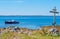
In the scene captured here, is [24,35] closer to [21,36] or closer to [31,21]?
[21,36]

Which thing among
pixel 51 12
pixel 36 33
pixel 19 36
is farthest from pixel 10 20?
pixel 51 12

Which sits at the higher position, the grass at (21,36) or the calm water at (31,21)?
the calm water at (31,21)

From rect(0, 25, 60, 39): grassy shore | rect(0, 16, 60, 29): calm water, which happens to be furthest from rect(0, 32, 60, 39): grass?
rect(0, 16, 60, 29): calm water

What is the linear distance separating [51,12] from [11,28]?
509mm

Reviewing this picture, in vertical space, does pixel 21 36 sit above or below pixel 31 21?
below

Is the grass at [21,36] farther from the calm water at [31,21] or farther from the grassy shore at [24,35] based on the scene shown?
the calm water at [31,21]

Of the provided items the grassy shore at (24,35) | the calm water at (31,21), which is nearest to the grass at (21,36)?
the grassy shore at (24,35)

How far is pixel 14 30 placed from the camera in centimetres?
200

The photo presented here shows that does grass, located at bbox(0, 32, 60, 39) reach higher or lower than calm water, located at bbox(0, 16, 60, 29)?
lower

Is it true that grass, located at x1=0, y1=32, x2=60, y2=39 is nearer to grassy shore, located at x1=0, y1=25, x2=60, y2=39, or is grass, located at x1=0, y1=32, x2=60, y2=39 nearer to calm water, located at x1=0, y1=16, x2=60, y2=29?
grassy shore, located at x1=0, y1=25, x2=60, y2=39

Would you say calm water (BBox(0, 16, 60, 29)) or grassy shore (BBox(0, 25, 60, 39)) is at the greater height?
calm water (BBox(0, 16, 60, 29))

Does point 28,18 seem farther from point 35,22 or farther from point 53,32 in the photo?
point 53,32

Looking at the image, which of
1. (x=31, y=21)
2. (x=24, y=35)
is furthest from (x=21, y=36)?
(x=31, y=21)

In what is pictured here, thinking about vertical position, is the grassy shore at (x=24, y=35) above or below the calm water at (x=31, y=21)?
below
